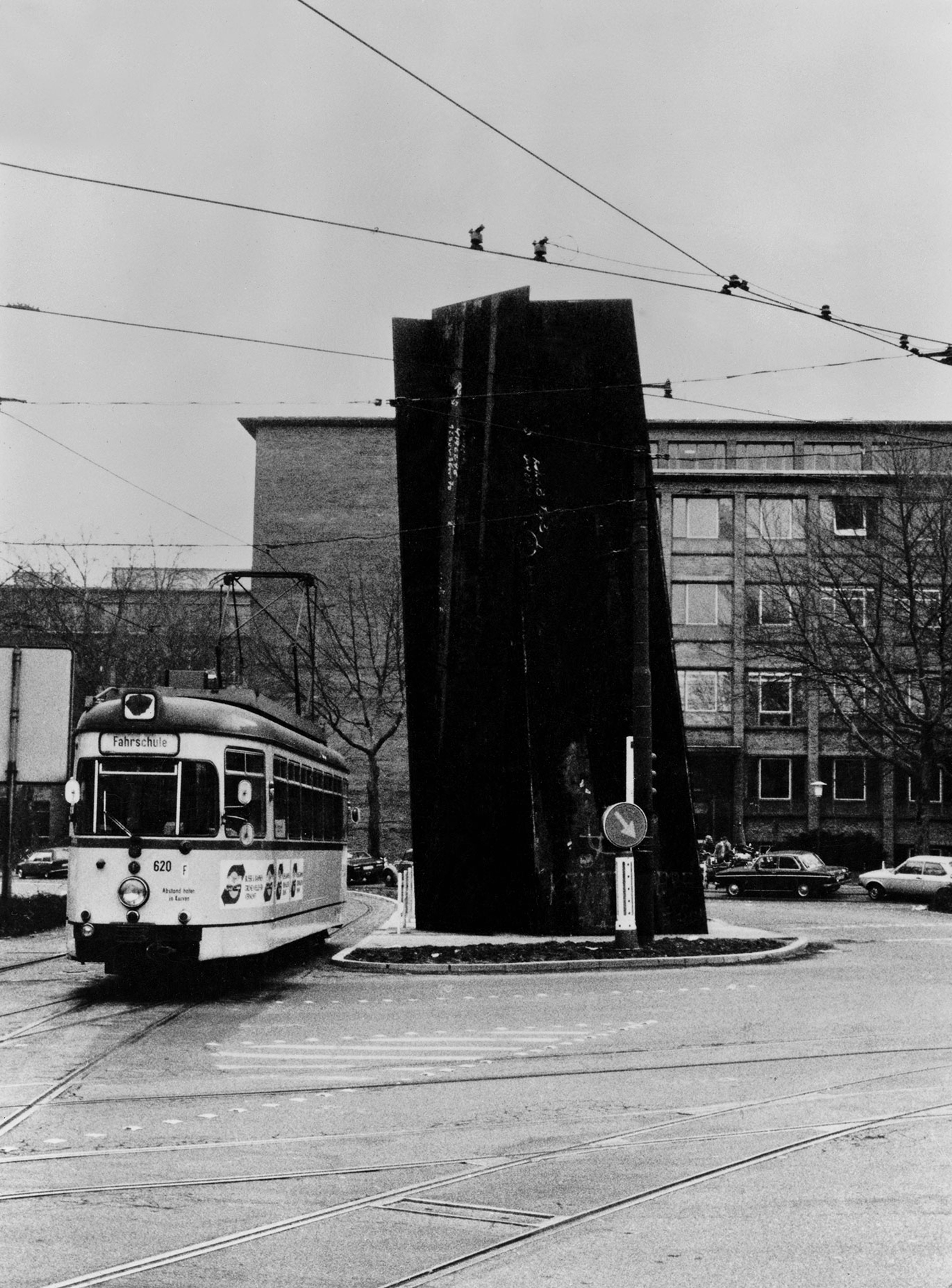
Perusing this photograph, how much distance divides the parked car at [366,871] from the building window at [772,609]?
15361mm

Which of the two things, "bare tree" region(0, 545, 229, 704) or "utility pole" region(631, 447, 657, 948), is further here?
"bare tree" region(0, 545, 229, 704)

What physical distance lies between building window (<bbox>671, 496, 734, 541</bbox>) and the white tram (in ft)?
172

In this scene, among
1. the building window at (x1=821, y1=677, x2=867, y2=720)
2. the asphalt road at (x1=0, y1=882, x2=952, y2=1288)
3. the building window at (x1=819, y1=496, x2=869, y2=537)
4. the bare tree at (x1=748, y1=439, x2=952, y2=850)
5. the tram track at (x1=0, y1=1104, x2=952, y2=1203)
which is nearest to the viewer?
the asphalt road at (x1=0, y1=882, x2=952, y2=1288)

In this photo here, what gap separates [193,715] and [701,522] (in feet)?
176

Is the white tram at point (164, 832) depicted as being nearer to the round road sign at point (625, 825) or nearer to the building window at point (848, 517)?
the round road sign at point (625, 825)

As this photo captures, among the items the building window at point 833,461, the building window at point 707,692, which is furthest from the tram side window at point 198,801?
the building window at point 833,461

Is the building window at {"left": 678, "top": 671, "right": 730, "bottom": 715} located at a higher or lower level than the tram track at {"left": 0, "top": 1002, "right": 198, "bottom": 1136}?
higher

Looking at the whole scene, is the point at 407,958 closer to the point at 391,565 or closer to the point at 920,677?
the point at 920,677

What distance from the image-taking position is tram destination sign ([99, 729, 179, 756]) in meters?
15.7

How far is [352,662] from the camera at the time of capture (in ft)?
186

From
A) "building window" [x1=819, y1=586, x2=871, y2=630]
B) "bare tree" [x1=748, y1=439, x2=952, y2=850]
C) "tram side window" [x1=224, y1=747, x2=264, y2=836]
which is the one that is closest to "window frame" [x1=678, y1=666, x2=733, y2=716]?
"bare tree" [x1=748, y1=439, x2=952, y2=850]

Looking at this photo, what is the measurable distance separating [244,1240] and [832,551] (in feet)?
151

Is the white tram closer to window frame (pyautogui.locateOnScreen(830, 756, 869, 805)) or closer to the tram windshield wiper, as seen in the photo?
the tram windshield wiper

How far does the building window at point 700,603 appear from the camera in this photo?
6669 centimetres
